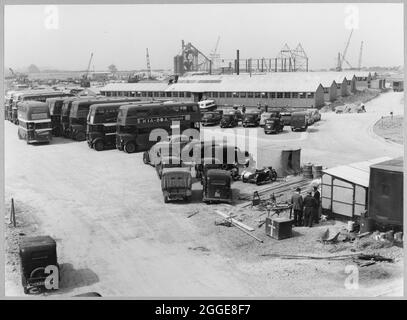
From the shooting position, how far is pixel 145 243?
17.1 metres

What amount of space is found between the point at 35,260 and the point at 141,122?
21706mm

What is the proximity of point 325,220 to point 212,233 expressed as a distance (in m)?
4.21

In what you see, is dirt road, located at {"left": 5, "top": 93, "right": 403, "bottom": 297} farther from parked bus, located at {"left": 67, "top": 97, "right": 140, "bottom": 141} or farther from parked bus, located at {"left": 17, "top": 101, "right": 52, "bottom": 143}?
parked bus, located at {"left": 67, "top": 97, "right": 140, "bottom": 141}

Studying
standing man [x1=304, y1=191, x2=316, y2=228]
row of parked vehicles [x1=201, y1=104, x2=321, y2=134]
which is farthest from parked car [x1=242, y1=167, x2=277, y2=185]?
row of parked vehicles [x1=201, y1=104, x2=321, y2=134]

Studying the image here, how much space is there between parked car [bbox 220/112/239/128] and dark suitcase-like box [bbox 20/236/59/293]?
31.8 meters

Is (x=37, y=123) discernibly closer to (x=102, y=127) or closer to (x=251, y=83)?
(x=102, y=127)

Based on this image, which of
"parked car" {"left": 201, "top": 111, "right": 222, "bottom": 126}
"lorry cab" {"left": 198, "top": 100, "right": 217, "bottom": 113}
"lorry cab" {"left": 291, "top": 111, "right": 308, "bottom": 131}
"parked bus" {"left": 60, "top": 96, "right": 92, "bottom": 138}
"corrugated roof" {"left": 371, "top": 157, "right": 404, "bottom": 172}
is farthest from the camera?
"lorry cab" {"left": 198, "top": 100, "right": 217, "bottom": 113}

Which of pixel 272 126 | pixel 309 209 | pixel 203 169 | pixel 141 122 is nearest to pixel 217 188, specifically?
pixel 203 169

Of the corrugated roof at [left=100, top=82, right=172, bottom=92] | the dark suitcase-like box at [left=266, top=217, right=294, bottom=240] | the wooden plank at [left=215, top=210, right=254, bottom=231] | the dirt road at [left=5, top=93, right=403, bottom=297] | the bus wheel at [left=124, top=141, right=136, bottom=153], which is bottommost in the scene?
the dirt road at [left=5, top=93, right=403, bottom=297]

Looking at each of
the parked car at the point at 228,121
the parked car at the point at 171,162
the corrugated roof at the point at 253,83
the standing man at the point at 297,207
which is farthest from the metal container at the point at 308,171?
the corrugated roof at the point at 253,83

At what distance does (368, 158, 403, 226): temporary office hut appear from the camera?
1575 centimetres

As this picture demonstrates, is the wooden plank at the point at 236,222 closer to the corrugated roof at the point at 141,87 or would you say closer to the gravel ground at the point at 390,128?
the gravel ground at the point at 390,128

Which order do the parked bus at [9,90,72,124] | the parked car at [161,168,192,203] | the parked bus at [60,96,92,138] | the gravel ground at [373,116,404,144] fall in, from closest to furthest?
the parked car at [161,168,192,203]
the gravel ground at [373,116,404,144]
the parked bus at [60,96,92,138]
the parked bus at [9,90,72,124]

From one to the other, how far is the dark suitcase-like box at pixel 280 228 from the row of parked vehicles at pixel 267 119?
2389 cm
